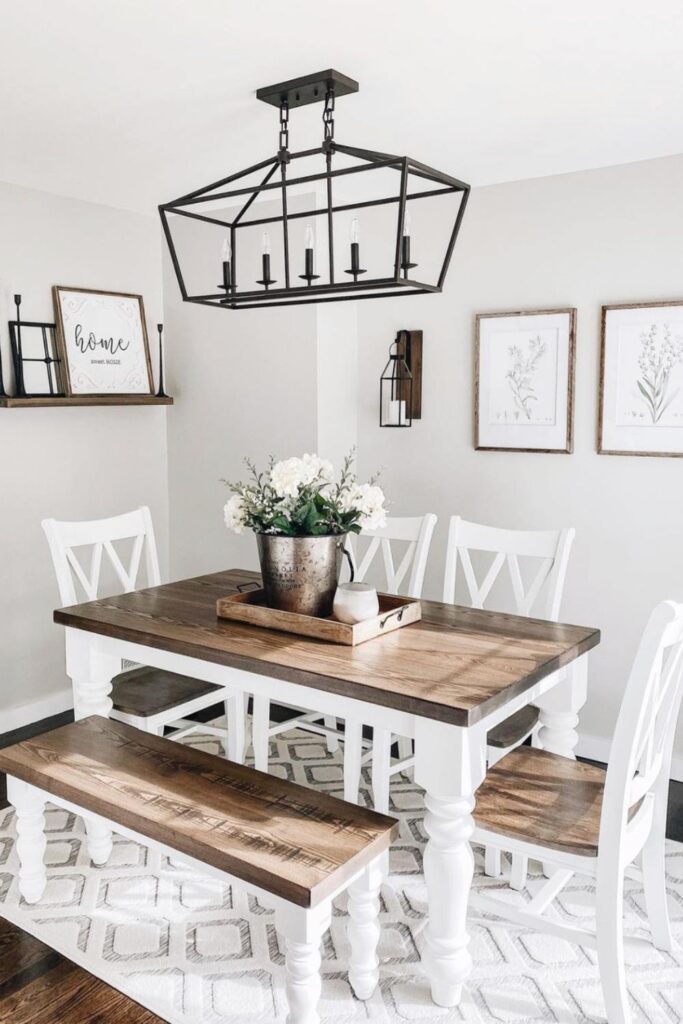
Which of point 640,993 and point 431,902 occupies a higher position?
point 431,902

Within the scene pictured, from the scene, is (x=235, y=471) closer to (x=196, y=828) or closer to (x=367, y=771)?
(x=367, y=771)

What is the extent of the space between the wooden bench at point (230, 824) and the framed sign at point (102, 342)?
193cm

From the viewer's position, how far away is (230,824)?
2.01m

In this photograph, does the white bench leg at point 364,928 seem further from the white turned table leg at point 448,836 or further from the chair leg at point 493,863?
the chair leg at point 493,863

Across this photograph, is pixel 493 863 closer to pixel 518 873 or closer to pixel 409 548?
pixel 518 873

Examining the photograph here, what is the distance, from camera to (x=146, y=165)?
3.37 m

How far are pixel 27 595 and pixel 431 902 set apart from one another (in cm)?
251

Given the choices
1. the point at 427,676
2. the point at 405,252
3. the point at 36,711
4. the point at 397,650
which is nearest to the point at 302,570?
the point at 397,650

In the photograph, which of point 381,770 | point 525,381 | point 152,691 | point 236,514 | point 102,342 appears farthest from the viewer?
point 102,342

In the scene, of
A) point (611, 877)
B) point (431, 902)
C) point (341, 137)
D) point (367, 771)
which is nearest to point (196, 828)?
point (431, 902)

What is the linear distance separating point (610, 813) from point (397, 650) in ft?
2.29

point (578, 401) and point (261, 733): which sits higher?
point (578, 401)

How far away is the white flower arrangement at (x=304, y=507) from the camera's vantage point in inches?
98.3

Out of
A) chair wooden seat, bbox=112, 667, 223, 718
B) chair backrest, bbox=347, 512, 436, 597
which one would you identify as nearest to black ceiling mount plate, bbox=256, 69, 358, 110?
chair backrest, bbox=347, 512, 436, 597
